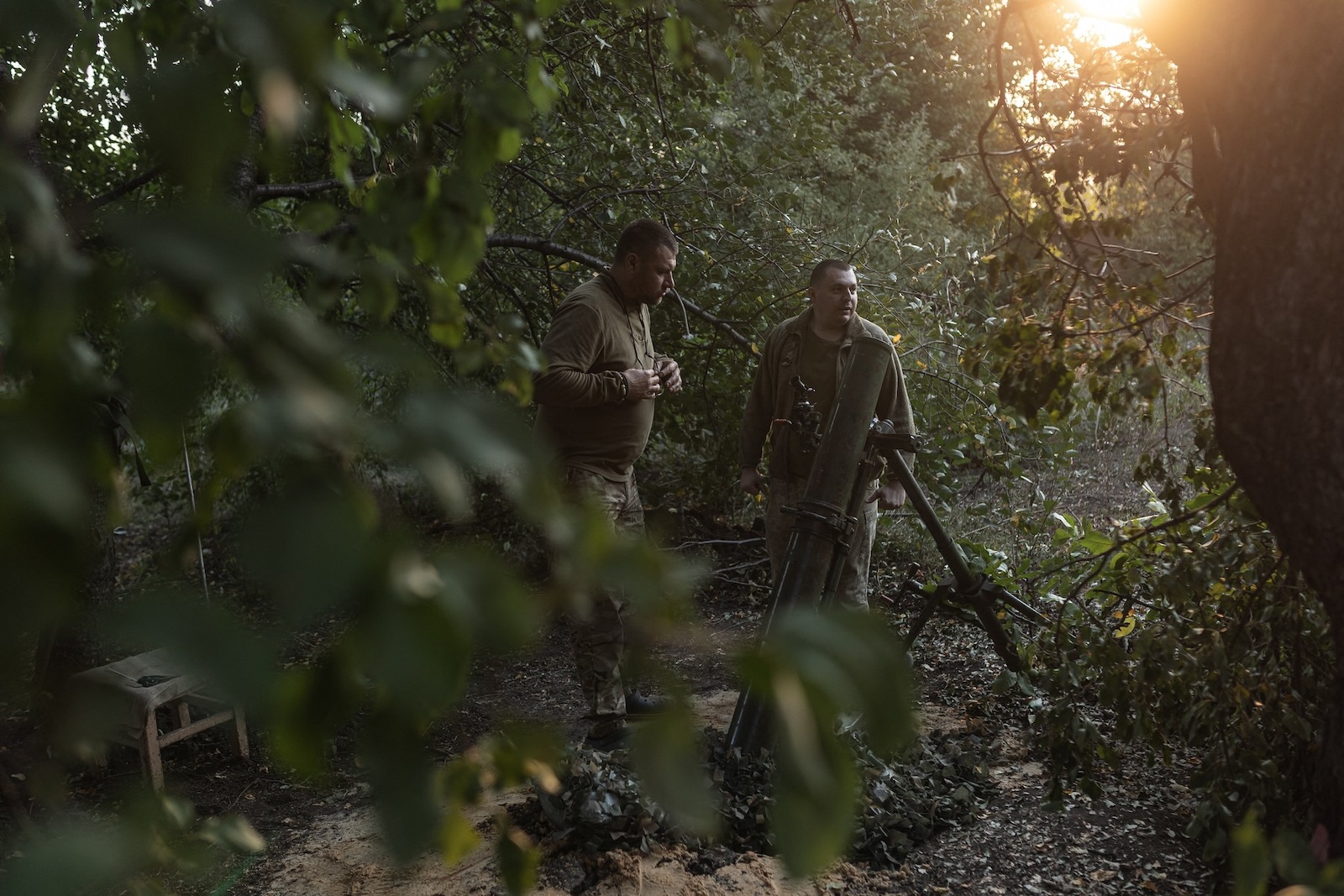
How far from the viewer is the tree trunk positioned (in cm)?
140

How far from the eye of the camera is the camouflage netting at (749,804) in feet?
10.7

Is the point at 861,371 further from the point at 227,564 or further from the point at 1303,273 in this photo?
the point at 227,564

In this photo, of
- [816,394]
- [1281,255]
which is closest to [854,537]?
[816,394]

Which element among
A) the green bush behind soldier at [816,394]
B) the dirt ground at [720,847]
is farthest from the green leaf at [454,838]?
the green bush behind soldier at [816,394]

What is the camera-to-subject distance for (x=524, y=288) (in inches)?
223

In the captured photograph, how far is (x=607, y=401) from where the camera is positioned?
4.27 metres

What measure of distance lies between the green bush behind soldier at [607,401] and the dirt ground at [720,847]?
51cm

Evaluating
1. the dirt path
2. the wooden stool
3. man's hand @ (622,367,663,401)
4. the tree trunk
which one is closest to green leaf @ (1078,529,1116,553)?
the dirt path

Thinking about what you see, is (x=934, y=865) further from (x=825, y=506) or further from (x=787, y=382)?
→ (x=787, y=382)

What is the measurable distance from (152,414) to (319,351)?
0.08 m

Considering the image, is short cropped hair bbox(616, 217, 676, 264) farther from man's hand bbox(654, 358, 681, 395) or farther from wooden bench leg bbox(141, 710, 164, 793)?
wooden bench leg bbox(141, 710, 164, 793)

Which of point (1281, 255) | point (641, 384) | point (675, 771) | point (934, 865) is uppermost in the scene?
point (641, 384)

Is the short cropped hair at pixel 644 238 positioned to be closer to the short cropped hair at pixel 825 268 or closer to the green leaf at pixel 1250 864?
the short cropped hair at pixel 825 268

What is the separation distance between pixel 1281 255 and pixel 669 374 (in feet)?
10.5
